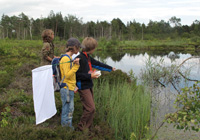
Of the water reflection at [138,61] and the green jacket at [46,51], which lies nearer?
the green jacket at [46,51]

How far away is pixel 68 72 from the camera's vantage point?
3.16 m

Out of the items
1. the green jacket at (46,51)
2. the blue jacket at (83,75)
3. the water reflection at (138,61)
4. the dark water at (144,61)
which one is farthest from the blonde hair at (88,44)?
the water reflection at (138,61)

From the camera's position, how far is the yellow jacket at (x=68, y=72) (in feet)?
10.3

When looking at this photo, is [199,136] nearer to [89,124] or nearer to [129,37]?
[89,124]

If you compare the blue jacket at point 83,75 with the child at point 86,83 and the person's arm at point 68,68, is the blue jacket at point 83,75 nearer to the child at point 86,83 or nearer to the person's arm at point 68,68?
the child at point 86,83

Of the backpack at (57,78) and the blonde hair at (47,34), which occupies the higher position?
the blonde hair at (47,34)

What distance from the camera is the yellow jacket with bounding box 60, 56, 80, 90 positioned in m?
3.15

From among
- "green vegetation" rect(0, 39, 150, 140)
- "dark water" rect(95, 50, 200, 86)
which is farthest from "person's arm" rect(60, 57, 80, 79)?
"dark water" rect(95, 50, 200, 86)

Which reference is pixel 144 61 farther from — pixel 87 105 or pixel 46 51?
pixel 87 105

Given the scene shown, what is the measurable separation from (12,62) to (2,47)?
12.6ft

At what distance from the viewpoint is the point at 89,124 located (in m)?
3.48

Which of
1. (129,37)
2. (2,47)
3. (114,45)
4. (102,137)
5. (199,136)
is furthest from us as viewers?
(129,37)

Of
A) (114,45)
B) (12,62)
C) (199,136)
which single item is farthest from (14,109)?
(114,45)

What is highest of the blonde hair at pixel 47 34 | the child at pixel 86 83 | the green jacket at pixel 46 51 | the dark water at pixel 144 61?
the blonde hair at pixel 47 34
